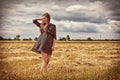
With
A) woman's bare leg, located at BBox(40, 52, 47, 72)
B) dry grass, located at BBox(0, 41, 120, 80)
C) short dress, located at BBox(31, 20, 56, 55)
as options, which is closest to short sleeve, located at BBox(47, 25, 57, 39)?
short dress, located at BBox(31, 20, 56, 55)

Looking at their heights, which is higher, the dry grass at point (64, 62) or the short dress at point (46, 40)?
the short dress at point (46, 40)

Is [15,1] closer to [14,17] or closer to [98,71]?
[14,17]

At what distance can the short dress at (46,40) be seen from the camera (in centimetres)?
1145

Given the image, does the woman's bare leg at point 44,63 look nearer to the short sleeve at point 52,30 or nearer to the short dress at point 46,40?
the short dress at point 46,40

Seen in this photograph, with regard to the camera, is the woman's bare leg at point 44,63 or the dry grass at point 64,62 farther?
the woman's bare leg at point 44,63

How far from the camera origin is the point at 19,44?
12.0 metres

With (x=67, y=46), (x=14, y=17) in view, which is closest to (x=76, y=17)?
(x=67, y=46)

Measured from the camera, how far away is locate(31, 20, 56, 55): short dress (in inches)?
451

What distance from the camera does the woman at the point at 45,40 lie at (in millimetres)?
11414

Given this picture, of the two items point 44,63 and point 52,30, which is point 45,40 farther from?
point 44,63

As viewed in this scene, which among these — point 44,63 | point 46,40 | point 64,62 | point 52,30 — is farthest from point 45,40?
point 64,62

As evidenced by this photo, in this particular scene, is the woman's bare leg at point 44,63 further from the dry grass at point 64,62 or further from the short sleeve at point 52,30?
the short sleeve at point 52,30

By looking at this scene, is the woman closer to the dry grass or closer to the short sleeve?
the short sleeve

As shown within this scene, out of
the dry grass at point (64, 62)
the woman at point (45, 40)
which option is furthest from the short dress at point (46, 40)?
the dry grass at point (64, 62)
